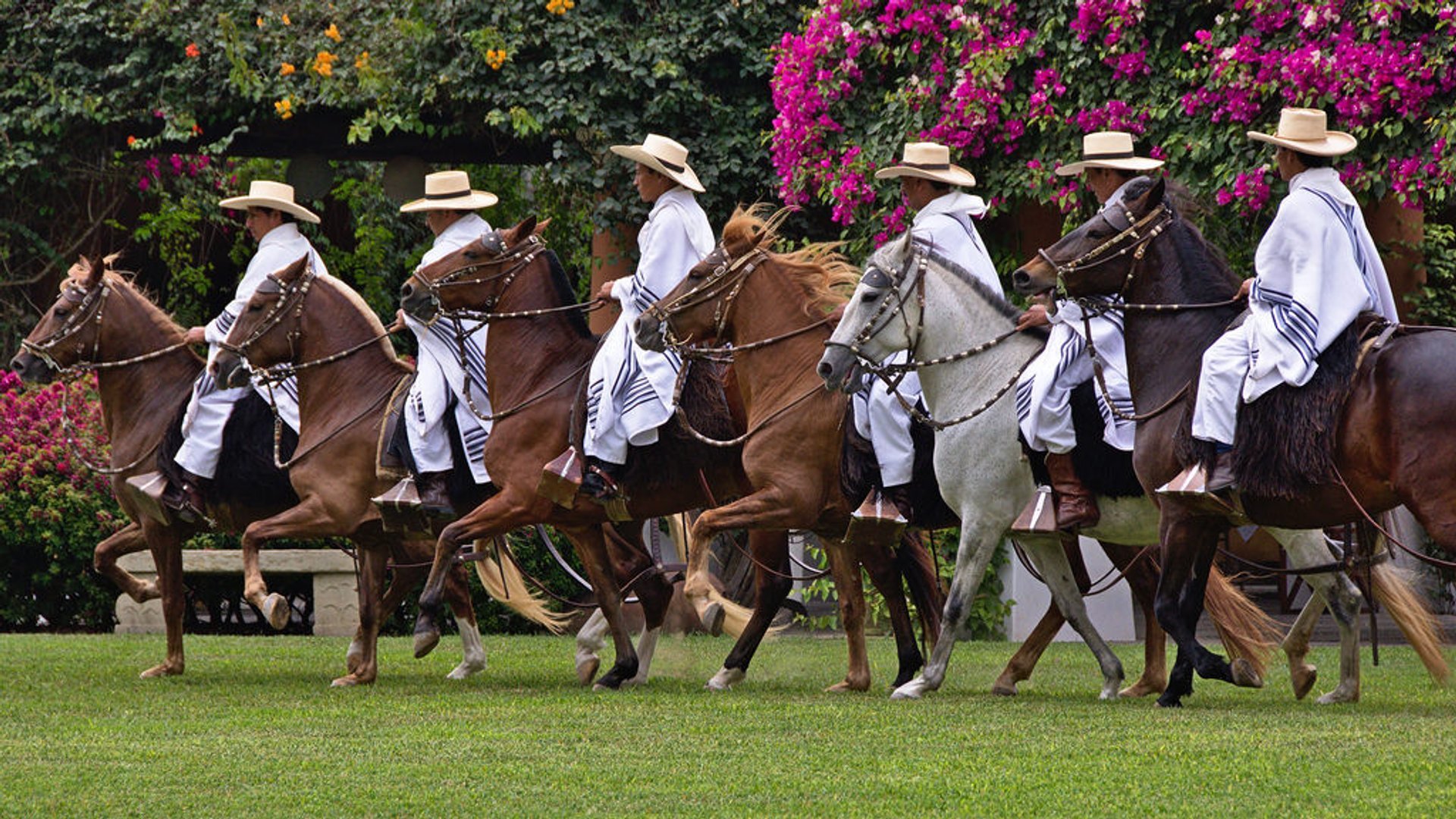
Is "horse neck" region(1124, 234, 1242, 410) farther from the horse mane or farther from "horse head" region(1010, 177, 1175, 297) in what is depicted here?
the horse mane

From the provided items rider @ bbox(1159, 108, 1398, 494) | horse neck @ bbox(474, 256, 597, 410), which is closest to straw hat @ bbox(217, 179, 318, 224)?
horse neck @ bbox(474, 256, 597, 410)

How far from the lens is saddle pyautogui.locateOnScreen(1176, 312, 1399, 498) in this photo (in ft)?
26.9

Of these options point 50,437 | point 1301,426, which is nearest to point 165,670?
point 50,437

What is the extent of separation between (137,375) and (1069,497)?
564cm

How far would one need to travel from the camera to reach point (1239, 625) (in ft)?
32.8

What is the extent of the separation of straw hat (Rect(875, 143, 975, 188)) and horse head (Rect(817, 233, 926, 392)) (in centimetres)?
48

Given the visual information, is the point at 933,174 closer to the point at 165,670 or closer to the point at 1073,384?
the point at 1073,384

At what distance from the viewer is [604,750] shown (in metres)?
7.52

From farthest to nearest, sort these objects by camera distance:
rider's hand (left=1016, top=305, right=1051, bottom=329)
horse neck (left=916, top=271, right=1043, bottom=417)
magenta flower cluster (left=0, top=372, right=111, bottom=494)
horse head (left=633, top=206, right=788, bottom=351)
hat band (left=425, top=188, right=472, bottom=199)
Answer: magenta flower cluster (left=0, top=372, right=111, bottom=494) → hat band (left=425, top=188, right=472, bottom=199) → horse head (left=633, top=206, right=788, bottom=351) → rider's hand (left=1016, top=305, right=1051, bottom=329) → horse neck (left=916, top=271, right=1043, bottom=417)

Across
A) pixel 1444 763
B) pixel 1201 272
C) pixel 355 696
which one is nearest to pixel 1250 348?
pixel 1201 272

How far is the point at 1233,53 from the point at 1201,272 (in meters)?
3.15

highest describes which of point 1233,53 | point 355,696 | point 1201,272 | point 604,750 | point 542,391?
point 1233,53

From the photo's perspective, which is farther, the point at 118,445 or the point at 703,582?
the point at 118,445

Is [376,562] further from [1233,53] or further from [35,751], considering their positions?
[1233,53]
